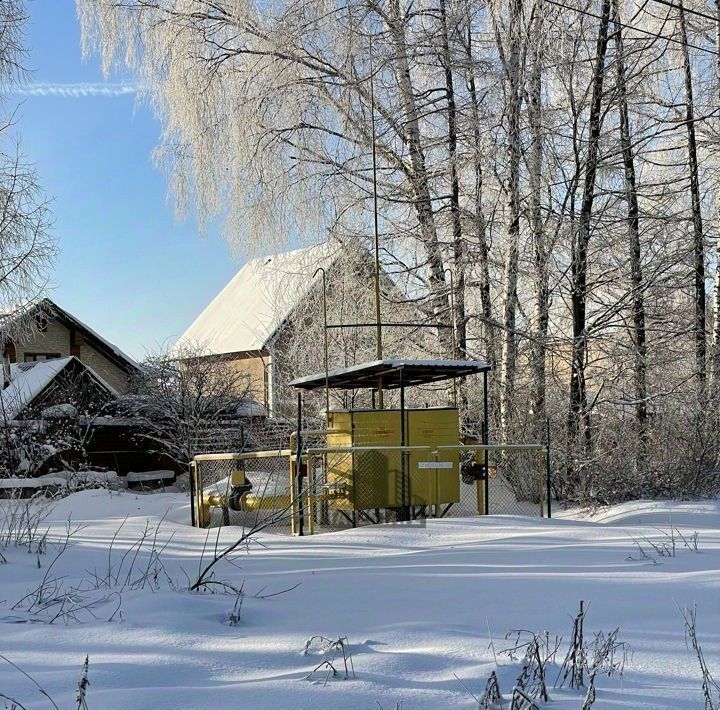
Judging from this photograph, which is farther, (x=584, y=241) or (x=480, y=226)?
(x=480, y=226)

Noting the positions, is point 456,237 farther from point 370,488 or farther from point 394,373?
point 370,488

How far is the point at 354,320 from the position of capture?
20.1 meters

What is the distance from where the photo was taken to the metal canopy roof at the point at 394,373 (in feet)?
39.8

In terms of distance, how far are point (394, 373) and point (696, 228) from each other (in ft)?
26.5

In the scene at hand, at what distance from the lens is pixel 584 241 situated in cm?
1706

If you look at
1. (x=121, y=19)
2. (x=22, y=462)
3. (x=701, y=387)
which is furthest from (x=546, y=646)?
(x=22, y=462)

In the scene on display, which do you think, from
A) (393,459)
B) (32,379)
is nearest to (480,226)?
(393,459)

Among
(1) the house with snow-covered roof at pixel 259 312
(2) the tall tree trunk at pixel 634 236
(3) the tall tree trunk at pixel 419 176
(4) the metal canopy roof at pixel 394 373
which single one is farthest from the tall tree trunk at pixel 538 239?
(1) the house with snow-covered roof at pixel 259 312

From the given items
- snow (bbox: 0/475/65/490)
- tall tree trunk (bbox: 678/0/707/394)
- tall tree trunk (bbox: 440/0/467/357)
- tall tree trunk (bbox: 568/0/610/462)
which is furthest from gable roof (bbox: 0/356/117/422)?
tall tree trunk (bbox: 678/0/707/394)

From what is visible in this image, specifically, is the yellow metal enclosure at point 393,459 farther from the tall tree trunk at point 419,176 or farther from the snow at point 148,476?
the snow at point 148,476

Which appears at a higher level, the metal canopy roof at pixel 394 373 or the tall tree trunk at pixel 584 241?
the tall tree trunk at pixel 584 241

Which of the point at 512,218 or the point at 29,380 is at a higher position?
the point at 512,218

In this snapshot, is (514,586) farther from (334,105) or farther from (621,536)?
(334,105)

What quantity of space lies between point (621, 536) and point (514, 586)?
2897 millimetres
